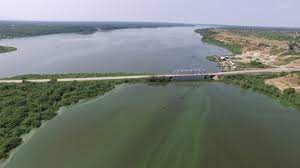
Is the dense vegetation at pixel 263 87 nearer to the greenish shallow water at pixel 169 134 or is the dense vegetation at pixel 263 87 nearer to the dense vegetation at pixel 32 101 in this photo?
the greenish shallow water at pixel 169 134

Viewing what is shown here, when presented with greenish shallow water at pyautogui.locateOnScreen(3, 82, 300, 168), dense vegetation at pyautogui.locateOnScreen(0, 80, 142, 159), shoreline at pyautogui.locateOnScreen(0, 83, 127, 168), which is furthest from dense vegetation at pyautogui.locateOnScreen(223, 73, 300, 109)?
shoreline at pyautogui.locateOnScreen(0, 83, 127, 168)

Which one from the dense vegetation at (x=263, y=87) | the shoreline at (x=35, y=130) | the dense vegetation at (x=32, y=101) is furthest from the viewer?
the dense vegetation at (x=263, y=87)

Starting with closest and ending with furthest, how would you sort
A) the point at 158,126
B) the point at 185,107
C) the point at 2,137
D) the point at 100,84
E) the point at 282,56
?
the point at 2,137
the point at 158,126
the point at 185,107
the point at 100,84
the point at 282,56

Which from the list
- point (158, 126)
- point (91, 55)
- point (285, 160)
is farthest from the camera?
point (91, 55)

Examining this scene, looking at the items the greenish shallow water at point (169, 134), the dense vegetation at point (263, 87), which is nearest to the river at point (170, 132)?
the greenish shallow water at point (169, 134)

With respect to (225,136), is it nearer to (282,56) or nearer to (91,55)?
(282,56)

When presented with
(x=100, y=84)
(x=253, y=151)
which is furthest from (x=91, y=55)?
(x=253, y=151)

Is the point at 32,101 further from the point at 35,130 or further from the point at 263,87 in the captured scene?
the point at 263,87
